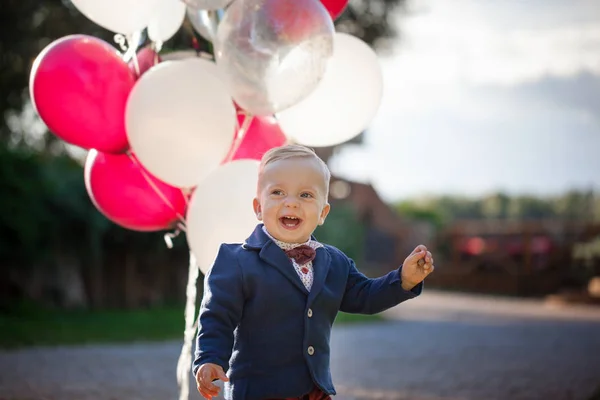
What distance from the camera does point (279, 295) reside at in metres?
2.16

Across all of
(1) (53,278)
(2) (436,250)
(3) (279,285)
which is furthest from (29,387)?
(2) (436,250)

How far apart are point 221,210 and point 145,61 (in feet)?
3.09

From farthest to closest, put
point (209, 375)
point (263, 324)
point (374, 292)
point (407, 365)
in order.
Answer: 1. point (407, 365)
2. point (374, 292)
3. point (263, 324)
4. point (209, 375)

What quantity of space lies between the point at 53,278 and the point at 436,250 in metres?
12.9

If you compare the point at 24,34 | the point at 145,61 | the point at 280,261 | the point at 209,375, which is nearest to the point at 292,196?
the point at 280,261

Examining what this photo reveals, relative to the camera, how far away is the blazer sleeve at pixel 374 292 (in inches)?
89.6

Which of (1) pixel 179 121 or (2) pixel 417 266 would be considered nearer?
(2) pixel 417 266

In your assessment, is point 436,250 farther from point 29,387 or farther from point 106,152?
point 106,152

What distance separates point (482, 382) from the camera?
6.25 meters

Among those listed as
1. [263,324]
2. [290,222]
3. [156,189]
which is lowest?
[263,324]

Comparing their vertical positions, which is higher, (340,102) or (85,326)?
(340,102)

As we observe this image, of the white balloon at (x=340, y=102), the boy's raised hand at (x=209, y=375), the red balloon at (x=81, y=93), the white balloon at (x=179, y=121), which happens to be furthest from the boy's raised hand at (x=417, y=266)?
the red balloon at (x=81, y=93)

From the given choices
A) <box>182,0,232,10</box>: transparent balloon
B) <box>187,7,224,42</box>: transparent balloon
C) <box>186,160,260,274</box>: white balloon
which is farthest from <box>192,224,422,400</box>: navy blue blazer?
<box>187,7,224,42</box>: transparent balloon

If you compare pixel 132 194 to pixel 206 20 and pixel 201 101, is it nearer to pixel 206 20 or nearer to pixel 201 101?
pixel 201 101
